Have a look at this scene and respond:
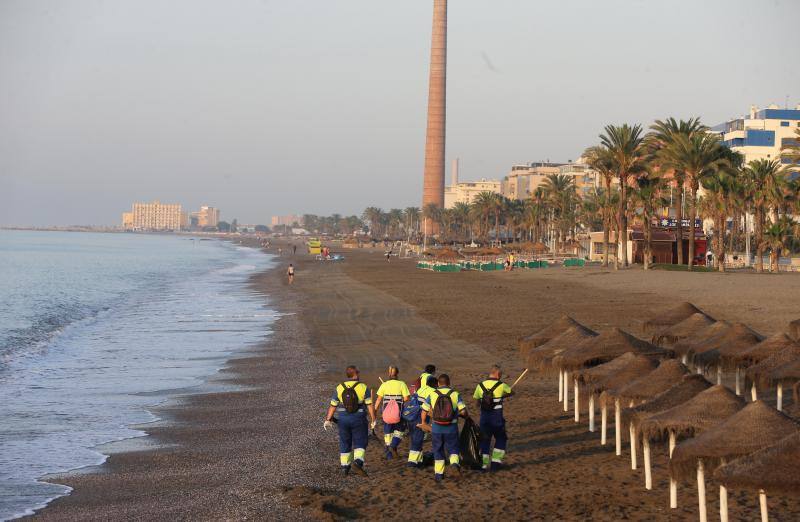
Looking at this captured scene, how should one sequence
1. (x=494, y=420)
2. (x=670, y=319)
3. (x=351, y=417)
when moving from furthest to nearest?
(x=670, y=319)
(x=494, y=420)
(x=351, y=417)

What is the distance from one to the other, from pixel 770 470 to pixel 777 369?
6629mm

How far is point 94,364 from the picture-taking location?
26.2 meters

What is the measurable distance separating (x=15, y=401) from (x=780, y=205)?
5582cm

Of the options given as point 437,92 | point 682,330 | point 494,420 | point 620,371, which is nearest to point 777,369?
point 620,371

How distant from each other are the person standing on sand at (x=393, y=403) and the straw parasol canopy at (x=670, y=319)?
336 inches

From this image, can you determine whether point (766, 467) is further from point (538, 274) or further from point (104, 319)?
point (538, 274)

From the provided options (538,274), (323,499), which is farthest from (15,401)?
(538,274)

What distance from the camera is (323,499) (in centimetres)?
1184

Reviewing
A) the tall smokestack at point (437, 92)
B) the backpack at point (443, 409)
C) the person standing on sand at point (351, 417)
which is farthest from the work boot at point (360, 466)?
the tall smokestack at point (437, 92)

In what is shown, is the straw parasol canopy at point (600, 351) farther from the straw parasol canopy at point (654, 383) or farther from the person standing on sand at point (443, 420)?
the person standing on sand at point (443, 420)

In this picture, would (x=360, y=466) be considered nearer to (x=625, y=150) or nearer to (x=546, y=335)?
(x=546, y=335)

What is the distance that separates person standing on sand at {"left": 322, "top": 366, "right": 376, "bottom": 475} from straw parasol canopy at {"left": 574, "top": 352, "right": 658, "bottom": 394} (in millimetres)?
3756

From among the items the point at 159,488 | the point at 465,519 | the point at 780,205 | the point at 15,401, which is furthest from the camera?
the point at 780,205

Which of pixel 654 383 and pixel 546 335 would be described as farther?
pixel 546 335
